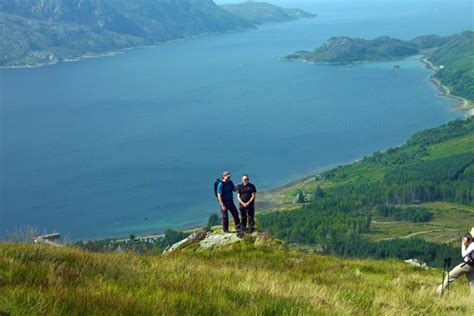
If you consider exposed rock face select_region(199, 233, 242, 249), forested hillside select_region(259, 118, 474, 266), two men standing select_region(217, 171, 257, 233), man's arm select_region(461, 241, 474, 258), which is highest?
man's arm select_region(461, 241, 474, 258)

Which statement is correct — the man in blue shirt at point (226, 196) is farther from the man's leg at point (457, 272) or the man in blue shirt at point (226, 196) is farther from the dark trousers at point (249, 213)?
the man's leg at point (457, 272)

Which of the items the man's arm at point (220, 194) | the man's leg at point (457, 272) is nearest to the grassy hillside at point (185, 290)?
the man's leg at point (457, 272)

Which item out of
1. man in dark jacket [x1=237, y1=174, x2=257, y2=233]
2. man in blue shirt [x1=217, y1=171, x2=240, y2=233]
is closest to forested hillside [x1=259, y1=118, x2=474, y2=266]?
man in dark jacket [x1=237, y1=174, x2=257, y2=233]

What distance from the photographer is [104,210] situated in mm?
125000

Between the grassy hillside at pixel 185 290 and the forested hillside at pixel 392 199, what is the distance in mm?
80043

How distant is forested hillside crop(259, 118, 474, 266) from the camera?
363 feet

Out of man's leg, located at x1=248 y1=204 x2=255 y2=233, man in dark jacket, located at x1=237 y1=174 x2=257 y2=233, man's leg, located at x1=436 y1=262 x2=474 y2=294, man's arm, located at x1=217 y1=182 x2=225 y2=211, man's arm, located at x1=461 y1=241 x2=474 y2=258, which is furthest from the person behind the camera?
man's arm, located at x1=217 y1=182 x2=225 y2=211

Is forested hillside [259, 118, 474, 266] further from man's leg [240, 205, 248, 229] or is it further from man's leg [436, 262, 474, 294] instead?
man's leg [436, 262, 474, 294]

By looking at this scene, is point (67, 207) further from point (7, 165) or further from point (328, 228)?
point (328, 228)

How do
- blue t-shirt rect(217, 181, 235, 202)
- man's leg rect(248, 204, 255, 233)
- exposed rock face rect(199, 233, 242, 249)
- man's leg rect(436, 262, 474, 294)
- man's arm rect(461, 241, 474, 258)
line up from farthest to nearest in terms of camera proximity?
blue t-shirt rect(217, 181, 235, 202) → man's leg rect(248, 204, 255, 233) → exposed rock face rect(199, 233, 242, 249) → man's leg rect(436, 262, 474, 294) → man's arm rect(461, 241, 474, 258)

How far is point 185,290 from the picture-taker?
7.32 meters

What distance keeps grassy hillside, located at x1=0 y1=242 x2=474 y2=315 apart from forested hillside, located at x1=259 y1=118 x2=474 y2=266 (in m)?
80.0

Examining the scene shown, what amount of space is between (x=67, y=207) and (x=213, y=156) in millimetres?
48365

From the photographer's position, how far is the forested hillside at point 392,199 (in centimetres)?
11069
